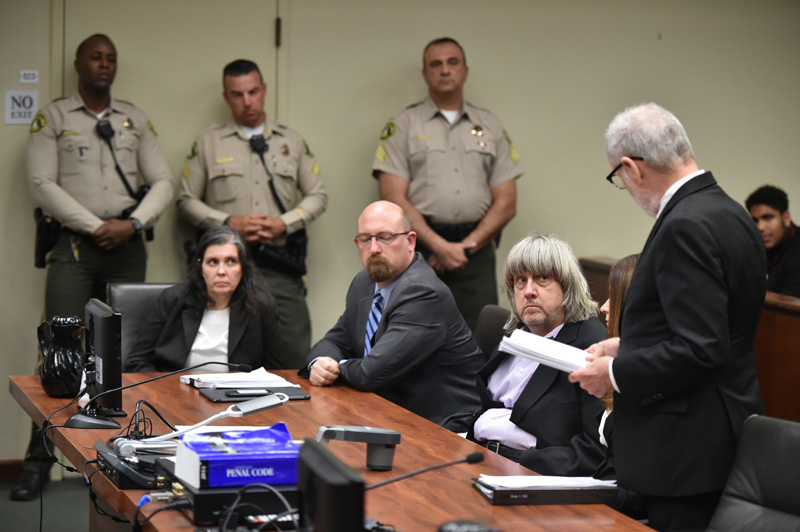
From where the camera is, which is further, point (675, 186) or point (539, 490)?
point (675, 186)

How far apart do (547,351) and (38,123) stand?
11.0 feet

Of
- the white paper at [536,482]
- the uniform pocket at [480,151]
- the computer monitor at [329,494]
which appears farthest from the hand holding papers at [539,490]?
the uniform pocket at [480,151]

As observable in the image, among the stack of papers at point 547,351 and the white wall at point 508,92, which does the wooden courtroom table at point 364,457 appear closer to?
the stack of papers at point 547,351

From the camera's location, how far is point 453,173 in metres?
5.28

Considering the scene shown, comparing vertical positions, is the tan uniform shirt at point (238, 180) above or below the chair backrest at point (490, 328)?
above

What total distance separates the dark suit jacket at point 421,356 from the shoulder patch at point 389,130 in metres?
Answer: 1.93

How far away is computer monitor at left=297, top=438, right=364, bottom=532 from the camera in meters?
1.43

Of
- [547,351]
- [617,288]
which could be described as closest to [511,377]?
[617,288]

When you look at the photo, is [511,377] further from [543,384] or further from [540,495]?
[540,495]

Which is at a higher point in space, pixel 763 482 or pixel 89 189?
pixel 89 189

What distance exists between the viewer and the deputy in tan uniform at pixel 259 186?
5.04 metres

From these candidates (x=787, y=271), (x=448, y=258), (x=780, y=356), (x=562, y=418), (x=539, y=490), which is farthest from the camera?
(x=448, y=258)

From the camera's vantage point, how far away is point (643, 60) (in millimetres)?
6027

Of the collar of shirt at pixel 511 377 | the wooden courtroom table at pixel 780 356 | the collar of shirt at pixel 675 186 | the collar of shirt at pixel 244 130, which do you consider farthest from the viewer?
the collar of shirt at pixel 244 130
